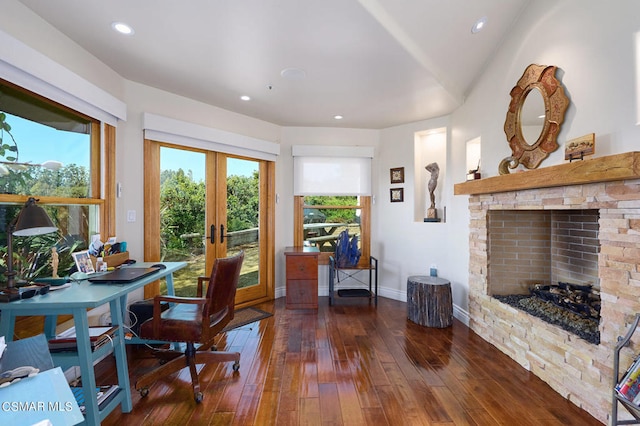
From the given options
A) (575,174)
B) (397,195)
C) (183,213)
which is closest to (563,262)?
(575,174)

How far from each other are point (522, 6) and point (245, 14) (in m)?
2.11

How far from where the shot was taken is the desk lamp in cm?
159

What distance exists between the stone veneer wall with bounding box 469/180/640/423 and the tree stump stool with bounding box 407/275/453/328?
0.58 m

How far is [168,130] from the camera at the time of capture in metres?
2.99

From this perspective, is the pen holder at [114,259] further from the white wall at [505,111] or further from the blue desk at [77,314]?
the white wall at [505,111]

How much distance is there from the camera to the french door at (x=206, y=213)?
119 inches

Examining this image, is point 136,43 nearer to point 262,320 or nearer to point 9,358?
point 9,358

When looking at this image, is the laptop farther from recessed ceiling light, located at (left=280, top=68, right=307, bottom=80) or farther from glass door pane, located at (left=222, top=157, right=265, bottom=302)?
recessed ceiling light, located at (left=280, top=68, right=307, bottom=80)

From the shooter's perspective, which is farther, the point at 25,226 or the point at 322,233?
the point at 322,233

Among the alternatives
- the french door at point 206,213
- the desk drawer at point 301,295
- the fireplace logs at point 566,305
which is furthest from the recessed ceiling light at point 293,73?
the fireplace logs at point 566,305

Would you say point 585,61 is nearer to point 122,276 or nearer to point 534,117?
point 534,117

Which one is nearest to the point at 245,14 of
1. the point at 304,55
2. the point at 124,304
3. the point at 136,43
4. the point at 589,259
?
the point at 304,55

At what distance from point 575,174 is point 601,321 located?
2.92ft

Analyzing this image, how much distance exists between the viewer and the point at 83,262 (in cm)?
208
